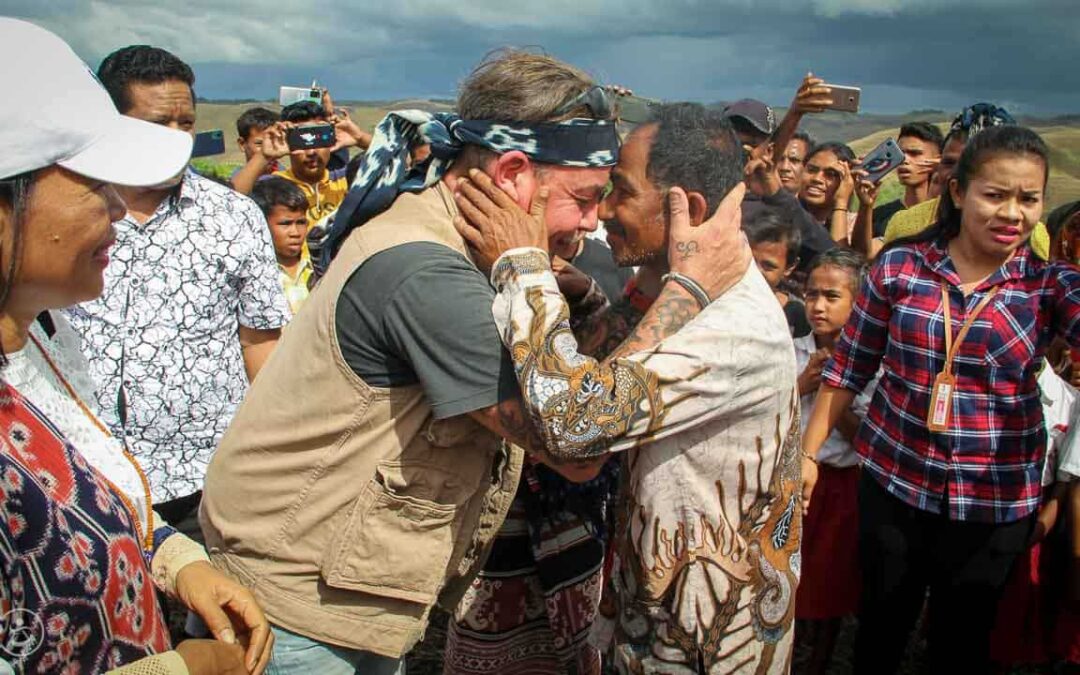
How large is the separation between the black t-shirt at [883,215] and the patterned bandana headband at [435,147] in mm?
4915

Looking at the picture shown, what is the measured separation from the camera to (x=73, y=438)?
5.48 ft

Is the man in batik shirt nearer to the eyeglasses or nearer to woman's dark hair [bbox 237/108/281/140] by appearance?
the eyeglasses

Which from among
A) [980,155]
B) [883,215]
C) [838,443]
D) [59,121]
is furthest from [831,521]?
[883,215]

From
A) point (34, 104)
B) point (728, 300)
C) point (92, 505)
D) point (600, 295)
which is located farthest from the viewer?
point (600, 295)

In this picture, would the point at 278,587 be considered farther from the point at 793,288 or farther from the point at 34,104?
the point at 793,288

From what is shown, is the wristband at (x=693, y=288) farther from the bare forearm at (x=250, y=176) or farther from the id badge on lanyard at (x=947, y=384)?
the bare forearm at (x=250, y=176)

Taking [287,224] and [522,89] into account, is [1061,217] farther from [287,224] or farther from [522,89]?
[287,224]

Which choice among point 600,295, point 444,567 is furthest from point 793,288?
point 444,567

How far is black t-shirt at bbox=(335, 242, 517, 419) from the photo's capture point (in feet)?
5.59

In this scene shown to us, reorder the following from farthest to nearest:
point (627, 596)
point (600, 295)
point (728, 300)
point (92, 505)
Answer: point (600, 295), point (627, 596), point (728, 300), point (92, 505)

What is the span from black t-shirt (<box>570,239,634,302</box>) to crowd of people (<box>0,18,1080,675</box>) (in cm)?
3

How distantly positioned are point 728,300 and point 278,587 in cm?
123

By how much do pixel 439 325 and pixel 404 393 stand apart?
0.23 metres

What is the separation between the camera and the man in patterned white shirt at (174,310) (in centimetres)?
314
